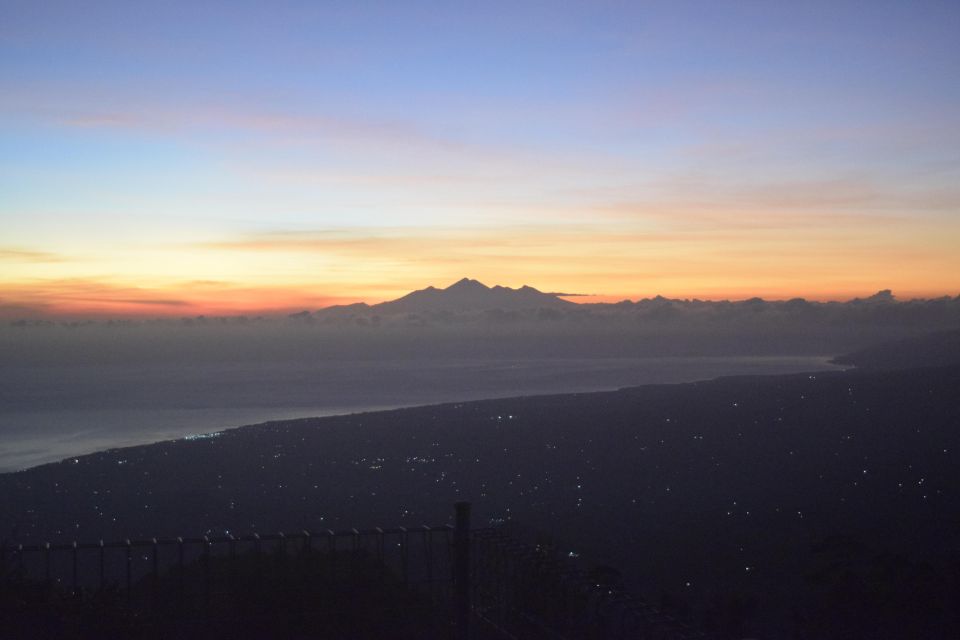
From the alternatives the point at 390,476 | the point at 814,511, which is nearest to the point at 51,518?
the point at 390,476

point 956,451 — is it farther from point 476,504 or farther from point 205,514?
point 205,514

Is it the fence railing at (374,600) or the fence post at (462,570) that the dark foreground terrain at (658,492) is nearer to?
the fence railing at (374,600)

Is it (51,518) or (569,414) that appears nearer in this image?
(51,518)

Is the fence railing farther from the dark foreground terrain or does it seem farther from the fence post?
the dark foreground terrain

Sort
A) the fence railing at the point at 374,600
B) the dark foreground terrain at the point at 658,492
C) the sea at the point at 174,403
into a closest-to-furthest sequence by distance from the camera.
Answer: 1. the fence railing at the point at 374,600
2. the dark foreground terrain at the point at 658,492
3. the sea at the point at 174,403

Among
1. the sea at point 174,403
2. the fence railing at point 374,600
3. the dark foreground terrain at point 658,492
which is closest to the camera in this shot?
the fence railing at point 374,600

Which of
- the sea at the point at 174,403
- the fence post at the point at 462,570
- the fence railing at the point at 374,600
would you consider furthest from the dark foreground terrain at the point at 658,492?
the fence post at the point at 462,570

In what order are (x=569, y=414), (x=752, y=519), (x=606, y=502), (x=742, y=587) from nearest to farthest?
(x=742, y=587)
(x=752, y=519)
(x=606, y=502)
(x=569, y=414)
